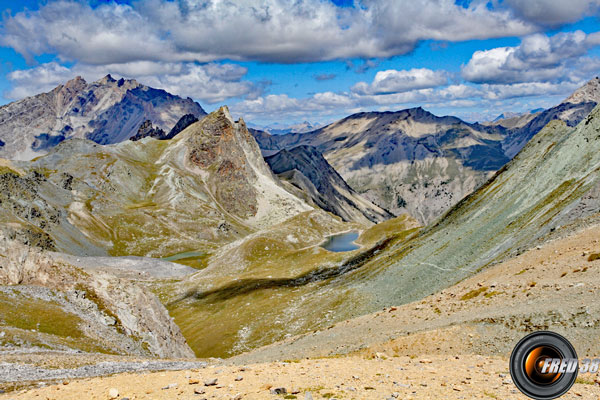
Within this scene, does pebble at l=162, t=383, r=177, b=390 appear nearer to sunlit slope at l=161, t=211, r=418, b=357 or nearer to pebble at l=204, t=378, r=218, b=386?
pebble at l=204, t=378, r=218, b=386

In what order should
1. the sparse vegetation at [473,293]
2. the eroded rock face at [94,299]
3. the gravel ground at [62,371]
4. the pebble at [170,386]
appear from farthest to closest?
the eroded rock face at [94,299] < the sparse vegetation at [473,293] < the gravel ground at [62,371] < the pebble at [170,386]

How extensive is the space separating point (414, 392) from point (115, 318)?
41633mm

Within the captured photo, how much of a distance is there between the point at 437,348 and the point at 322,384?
568 inches

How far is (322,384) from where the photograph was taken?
19156 mm

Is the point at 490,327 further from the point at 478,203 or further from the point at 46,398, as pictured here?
the point at 478,203

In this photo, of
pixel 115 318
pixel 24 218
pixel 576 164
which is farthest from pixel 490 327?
pixel 24 218

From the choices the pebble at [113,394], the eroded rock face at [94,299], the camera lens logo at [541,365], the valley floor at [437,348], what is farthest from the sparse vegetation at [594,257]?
the eroded rock face at [94,299]

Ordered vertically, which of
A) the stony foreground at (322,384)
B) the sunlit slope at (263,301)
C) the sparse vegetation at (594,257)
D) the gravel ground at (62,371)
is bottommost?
the sunlit slope at (263,301)

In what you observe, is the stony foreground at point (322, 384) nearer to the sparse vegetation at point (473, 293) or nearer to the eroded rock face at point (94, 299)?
the sparse vegetation at point (473, 293)

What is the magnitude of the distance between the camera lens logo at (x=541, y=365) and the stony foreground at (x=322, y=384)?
3.26m

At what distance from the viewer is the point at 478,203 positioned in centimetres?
8506

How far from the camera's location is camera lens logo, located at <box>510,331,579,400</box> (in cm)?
1388

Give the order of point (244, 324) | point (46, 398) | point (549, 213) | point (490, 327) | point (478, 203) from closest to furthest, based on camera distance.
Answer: point (46, 398), point (490, 327), point (549, 213), point (244, 324), point (478, 203)

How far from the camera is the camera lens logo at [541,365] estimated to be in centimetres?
1388
